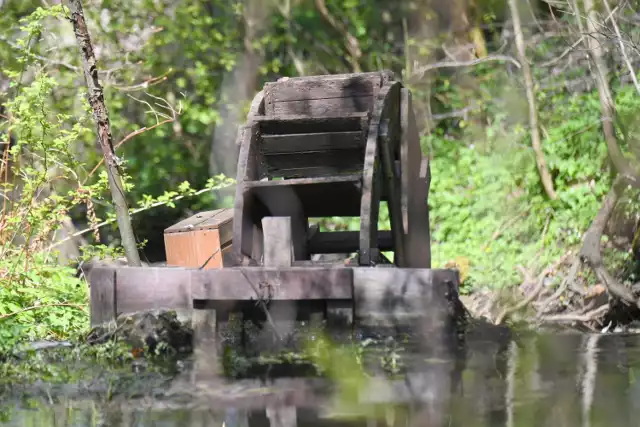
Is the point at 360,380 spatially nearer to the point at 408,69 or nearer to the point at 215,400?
the point at 215,400

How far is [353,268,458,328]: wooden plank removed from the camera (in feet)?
22.7

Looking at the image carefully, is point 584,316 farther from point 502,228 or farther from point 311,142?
point 311,142

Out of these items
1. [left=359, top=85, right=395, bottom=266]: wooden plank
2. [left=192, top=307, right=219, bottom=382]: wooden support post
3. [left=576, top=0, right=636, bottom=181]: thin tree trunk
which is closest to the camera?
[left=192, top=307, right=219, bottom=382]: wooden support post

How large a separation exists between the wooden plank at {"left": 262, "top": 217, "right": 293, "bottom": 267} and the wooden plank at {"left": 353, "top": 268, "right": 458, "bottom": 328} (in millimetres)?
1175

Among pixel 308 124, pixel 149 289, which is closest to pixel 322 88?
pixel 308 124

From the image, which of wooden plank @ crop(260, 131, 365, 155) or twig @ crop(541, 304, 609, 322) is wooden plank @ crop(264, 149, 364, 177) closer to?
wooden plank @ crop(260, 131, 365, 155)

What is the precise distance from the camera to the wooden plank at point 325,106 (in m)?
9.27

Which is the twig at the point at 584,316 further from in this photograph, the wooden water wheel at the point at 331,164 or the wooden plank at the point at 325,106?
the wooden plank at the point at 325,106

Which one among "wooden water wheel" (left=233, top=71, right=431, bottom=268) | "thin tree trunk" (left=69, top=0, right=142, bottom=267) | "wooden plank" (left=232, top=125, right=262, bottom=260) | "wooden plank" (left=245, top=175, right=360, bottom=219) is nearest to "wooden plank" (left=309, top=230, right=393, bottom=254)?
"wooden water wheel" (left=233, top=71, right=431, bottom=268)

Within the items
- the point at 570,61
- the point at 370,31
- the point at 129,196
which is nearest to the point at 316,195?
the point at 570,61

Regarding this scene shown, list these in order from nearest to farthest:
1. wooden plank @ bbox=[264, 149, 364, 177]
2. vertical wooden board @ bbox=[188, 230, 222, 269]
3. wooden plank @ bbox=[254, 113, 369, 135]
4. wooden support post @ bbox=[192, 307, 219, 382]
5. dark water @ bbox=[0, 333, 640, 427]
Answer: dark water @ bbox=[0, 333, 640, 427]
wooden support post @ bbox=[192, 307, 219, 382]
vertical wooden board @ bbox=[188, 230, 222, 269]
wooden plank @ bbox=[254, 113, 369, 135]
wooden plank @ bbox=[264, 149, 364, 177]

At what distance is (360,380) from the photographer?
6.36 metres

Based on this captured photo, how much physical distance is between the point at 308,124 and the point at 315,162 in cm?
57

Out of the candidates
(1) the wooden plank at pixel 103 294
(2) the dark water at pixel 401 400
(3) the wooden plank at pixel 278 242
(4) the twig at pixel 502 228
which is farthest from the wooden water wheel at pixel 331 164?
(4) the twig at pixel 502 228
